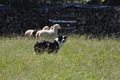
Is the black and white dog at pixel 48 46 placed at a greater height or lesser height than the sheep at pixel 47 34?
greater

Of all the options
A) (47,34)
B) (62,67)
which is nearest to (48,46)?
(62,67)

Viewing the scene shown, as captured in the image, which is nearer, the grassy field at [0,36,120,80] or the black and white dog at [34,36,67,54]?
the grassy field at [0,36,120,80]

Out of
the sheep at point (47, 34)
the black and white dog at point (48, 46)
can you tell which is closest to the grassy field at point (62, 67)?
the black and white dog at point (48, 46)

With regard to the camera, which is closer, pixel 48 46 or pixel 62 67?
pixel 62 67

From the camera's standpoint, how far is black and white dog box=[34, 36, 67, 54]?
9.44m

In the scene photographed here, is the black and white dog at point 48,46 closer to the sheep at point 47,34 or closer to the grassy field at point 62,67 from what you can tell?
the grassy field at point 62,67

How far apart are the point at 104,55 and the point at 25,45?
3402 millimetres

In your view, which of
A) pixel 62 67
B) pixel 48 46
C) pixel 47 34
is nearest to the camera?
pixel 62 67

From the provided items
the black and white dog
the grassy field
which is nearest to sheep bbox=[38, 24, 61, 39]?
the black and white dog

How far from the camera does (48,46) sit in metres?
9.66

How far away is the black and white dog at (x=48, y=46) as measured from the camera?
944cm

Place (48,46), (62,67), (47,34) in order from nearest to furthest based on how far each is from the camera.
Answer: (62,67) → (48,46) → (47,34)

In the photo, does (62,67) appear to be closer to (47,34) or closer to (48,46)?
(48,46)

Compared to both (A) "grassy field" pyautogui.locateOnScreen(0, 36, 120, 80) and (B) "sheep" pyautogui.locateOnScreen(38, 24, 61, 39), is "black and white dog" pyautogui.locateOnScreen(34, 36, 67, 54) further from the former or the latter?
(B) "sheep" pyautogui.locateOnScreen(38, 24, 61, 39)
